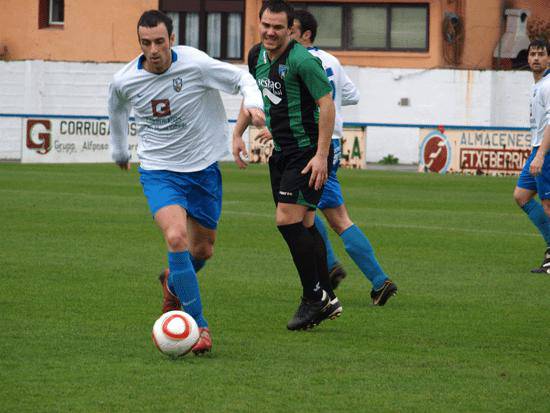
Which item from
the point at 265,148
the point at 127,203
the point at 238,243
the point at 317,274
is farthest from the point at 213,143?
the point at 265,148

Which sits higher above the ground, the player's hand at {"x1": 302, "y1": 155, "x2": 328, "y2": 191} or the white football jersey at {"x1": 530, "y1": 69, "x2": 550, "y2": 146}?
the white football jersey at {"x1": 530, "y1": 69, "x2": 550, "y2": 146}

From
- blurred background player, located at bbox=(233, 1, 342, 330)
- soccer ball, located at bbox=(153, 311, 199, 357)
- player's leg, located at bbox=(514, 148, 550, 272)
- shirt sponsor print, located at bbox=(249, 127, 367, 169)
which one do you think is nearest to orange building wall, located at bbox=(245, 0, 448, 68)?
shirt sponsor print, located at bbox=(249, 127, 367, 169)

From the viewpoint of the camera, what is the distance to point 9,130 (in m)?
33.0

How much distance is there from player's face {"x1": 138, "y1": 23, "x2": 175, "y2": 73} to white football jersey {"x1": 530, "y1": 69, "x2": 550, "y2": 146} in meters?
4.88

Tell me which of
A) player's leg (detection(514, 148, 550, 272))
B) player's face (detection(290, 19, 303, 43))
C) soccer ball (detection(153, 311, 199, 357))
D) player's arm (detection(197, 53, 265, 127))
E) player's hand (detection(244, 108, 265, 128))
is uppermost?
player's face (detection(290, 19, 303, 43))

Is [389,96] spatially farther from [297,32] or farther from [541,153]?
[297,32]

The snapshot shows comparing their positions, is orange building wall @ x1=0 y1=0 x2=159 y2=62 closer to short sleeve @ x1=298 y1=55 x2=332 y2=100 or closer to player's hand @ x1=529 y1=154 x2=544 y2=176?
player's hand @ x1=529 y1=154 x2=544 y2=176

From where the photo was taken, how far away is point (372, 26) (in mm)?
42500

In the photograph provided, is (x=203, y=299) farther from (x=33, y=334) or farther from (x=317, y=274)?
(x=33, y=334)

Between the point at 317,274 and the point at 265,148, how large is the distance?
2182 cm

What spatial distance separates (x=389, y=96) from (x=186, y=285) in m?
33.5

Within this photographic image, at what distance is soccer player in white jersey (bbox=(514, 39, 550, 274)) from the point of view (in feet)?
37.0

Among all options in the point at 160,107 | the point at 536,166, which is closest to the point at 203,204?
the point at 160,107

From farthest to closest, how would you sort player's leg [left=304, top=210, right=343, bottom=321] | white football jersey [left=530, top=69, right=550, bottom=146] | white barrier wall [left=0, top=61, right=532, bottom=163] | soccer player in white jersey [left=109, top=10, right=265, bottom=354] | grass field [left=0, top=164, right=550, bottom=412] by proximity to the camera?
white barrier wall [left=0, top=61, right=532, bottom=163] → white football jersey [left=530, top=69, right=550, bottom=146] → player's leg [left=304, top=210, right=343, bottom=321] → soccer player in white jersey [left=109, top=10, right=265, bottom=354] → grass field [left=0, top=164, right=550, bottom=412]
